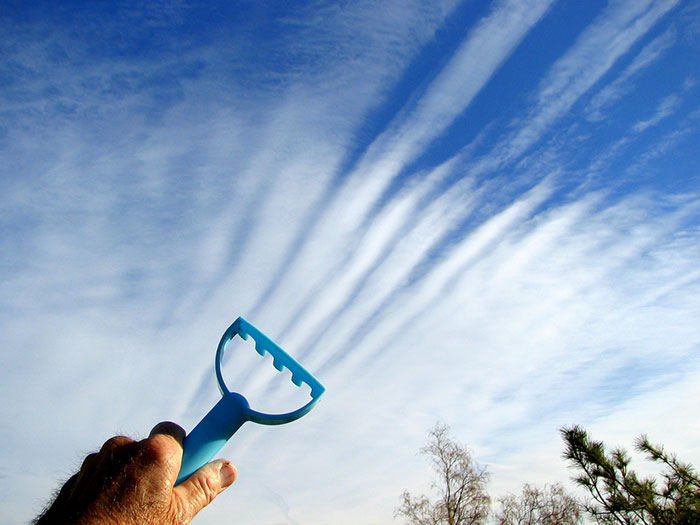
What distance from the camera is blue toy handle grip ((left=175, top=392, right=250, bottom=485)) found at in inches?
63.0

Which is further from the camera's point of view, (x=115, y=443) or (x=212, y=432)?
(x=212, y=432)

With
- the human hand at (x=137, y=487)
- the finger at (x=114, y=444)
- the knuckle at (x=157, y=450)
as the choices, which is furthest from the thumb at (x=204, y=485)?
the finger at (x=114, y=444)

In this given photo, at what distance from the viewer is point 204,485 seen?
1463 millimetres

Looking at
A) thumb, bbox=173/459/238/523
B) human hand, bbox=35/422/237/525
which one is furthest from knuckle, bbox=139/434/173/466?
thumb, bbox=173/459/238/523

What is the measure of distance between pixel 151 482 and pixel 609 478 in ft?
32.6

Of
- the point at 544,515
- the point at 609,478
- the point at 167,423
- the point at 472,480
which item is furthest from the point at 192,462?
the point at 544,515

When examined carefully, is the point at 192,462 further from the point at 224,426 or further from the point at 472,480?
the point at 472,480

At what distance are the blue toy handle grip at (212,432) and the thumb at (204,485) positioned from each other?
0.11 metres

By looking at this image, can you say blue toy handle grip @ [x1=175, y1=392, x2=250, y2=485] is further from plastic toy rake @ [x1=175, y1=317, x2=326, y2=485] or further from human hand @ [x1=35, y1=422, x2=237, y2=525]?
human hand @ [x1=35, y1=422, x2=237, y2=525]

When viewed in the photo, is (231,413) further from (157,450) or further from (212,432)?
(157,450)

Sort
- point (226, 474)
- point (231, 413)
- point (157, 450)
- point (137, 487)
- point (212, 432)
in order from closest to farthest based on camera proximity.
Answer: point (137, 487) → point (157, 450) → point (226, 474) → point (212, 432) → point (231, 413)

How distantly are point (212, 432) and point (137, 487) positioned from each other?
1.43ft

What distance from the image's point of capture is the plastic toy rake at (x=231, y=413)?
1.62m

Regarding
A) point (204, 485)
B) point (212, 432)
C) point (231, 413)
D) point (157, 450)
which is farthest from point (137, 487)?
point (231, 413)
